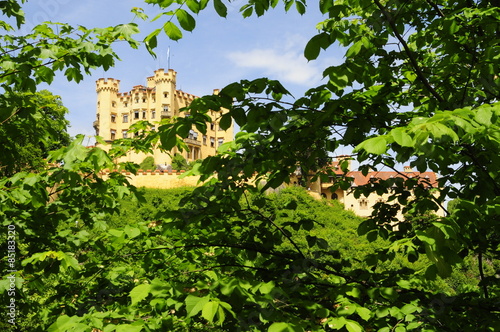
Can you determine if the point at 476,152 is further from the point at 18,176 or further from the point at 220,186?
the point at 18,176

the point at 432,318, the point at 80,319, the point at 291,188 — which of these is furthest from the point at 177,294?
the point at 291,188

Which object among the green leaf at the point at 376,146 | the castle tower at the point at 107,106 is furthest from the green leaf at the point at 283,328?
the castle tower at the point at 107,106

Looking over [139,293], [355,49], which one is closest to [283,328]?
[139,293]

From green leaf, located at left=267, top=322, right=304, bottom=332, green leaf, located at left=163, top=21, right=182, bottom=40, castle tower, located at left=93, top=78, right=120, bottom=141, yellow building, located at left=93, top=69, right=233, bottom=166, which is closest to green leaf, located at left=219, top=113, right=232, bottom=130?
green leaf, located at left=163, top=21, right=182, bottom=40

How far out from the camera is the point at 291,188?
94.6 ft

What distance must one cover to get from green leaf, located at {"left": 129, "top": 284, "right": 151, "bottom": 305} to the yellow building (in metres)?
53.3

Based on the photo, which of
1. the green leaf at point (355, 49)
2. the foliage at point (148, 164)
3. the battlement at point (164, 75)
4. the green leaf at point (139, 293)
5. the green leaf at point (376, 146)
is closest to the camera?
the green leaf at point (376, 146)

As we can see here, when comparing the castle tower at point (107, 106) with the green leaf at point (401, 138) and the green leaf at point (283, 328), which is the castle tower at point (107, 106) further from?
the green leaf at point (401, 138)

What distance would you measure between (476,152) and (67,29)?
4.15m

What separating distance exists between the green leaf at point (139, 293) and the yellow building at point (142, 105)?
175 feet

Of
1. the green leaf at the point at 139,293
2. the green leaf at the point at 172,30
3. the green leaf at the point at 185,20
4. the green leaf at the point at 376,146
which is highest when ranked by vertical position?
the green leaf at the point at 185,20

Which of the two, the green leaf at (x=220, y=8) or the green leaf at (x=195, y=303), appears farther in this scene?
the green leaf at (x=220, y=8)

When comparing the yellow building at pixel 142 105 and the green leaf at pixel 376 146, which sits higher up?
the yellow building at pixel 142 105

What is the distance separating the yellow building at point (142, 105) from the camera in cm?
5625
